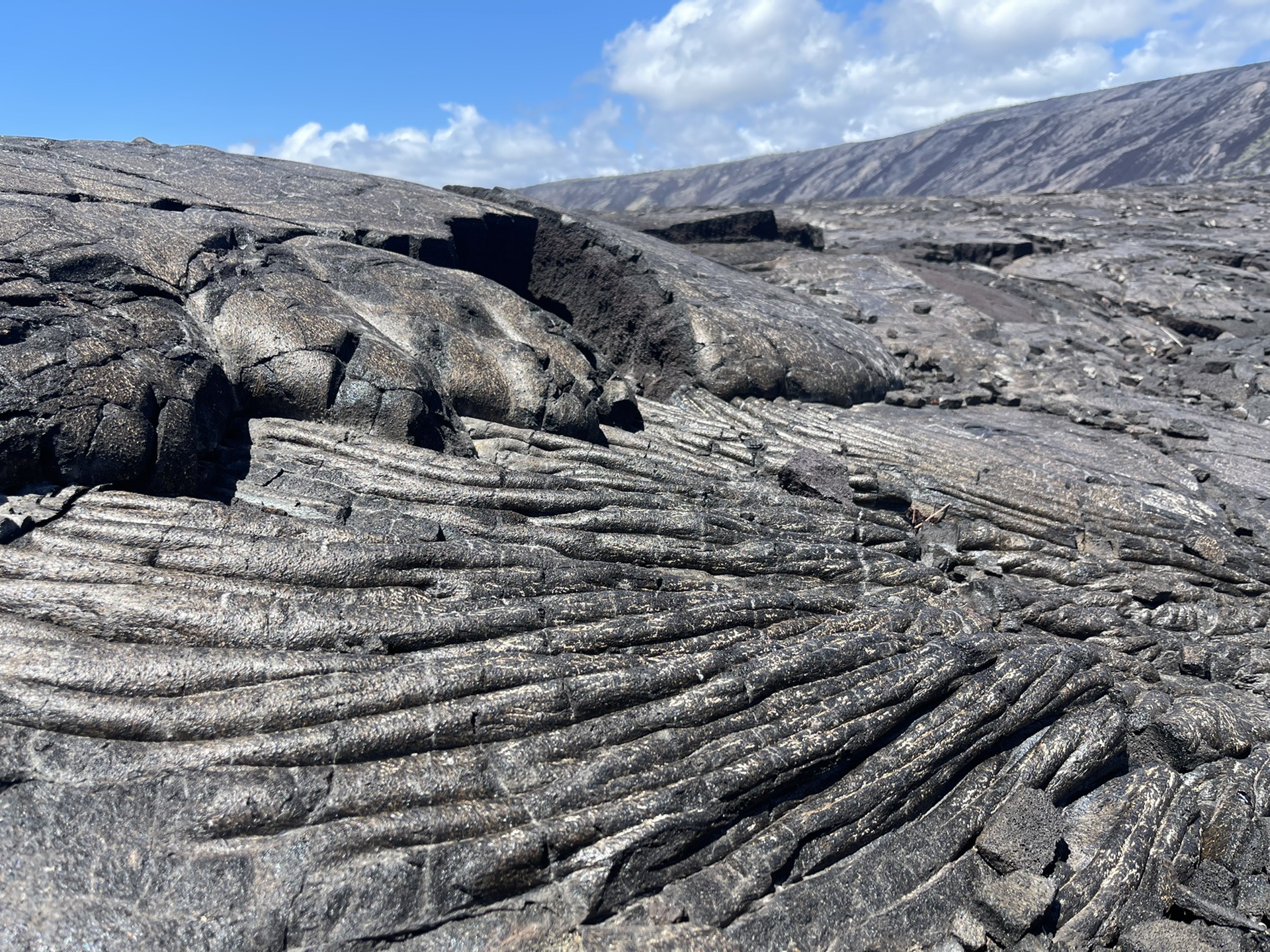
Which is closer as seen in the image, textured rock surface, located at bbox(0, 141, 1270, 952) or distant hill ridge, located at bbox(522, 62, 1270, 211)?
textured rock surface, located at bbox(0, 141, 1270, 952)

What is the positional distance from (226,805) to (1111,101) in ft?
170

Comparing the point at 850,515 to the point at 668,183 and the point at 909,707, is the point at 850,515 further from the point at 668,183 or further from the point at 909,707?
the point at 668,183

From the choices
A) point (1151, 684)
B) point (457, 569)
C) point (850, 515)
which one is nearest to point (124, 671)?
point (457, 569)

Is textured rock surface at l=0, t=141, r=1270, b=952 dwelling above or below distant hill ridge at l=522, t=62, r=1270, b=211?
below

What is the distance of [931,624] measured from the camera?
461 cm

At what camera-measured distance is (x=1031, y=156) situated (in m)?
41.8

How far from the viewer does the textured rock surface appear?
2805 millimetres

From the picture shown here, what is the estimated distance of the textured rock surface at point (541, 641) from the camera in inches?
110

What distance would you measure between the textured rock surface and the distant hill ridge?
25.1 meters

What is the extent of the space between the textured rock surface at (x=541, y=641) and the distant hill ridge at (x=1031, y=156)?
25.1 metres

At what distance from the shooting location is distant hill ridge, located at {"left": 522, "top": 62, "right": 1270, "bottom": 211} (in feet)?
116

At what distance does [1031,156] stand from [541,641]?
46.5 meters

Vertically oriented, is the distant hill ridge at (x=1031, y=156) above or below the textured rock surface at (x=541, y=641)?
above

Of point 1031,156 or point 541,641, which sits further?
point 1031,156
